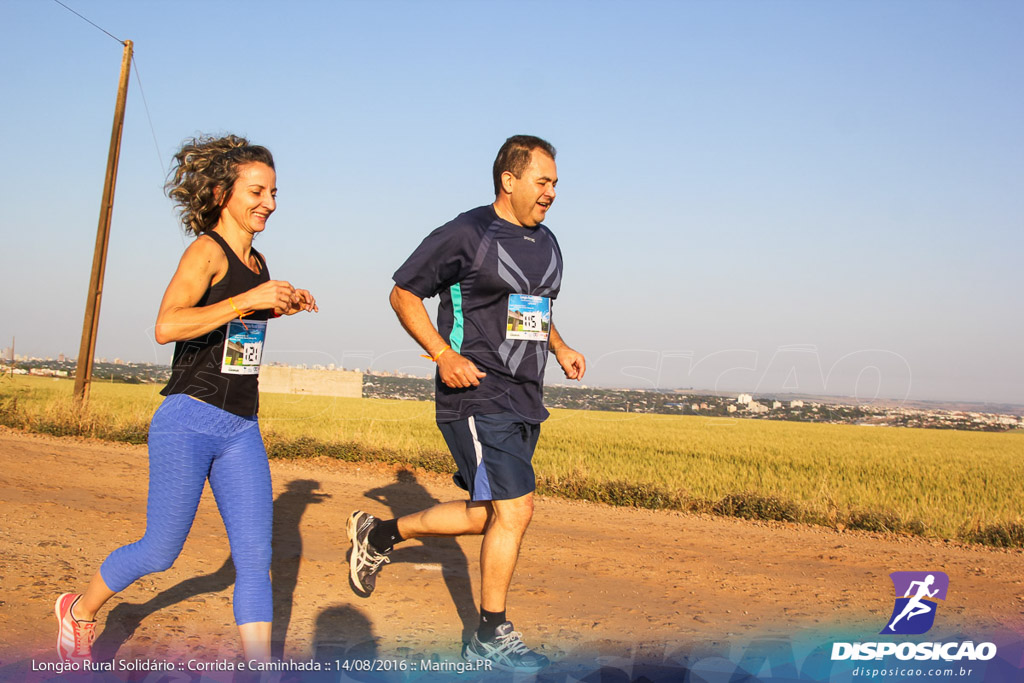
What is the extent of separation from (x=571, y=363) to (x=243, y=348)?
5.72ft

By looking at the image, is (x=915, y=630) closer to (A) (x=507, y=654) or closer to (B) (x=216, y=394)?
(A) (x=507, y=654)

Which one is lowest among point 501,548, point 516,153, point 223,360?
Result: point 501,548

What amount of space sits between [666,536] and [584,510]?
1364 mm

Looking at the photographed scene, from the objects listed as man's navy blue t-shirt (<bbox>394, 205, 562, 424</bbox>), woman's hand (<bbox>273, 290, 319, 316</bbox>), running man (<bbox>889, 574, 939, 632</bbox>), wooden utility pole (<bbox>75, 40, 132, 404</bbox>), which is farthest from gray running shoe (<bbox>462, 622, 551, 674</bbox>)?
wooden utility pole (<bbox>75, 40, 132, 404</bbox>)

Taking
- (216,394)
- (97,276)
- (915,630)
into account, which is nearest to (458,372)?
(216,394)

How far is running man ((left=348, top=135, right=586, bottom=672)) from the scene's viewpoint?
142 inches

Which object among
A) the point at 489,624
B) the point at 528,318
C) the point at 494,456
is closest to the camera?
the point at 489,624

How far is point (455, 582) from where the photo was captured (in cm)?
488

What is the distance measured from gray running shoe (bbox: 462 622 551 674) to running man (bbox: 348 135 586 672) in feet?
0.14

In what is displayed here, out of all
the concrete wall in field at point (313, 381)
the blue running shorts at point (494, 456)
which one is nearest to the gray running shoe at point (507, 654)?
the blue running shorts at point (494, 456)

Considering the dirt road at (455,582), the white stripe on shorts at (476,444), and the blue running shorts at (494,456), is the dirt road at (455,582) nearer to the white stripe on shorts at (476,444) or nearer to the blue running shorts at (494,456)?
the blue running shorts at (494,456)

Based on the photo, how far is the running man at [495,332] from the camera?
361 cm

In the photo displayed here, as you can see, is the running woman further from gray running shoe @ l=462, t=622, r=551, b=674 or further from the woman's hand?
Answer: gray running shoe @ l=462, t=622, r=551, b=674

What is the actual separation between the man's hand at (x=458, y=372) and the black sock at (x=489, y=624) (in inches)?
39.5
